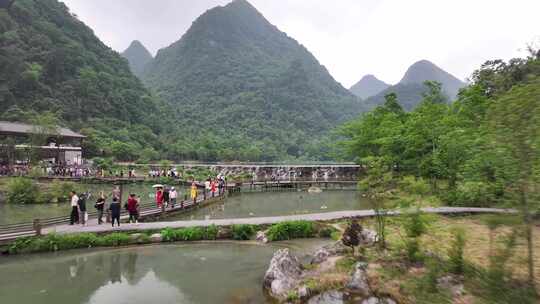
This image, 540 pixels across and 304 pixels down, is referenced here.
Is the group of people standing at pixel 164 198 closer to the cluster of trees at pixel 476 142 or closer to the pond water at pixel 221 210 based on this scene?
the pond water at pixel 221 210

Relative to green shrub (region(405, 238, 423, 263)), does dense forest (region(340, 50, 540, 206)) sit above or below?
above

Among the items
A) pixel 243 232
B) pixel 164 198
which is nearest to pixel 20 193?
pixel 164 198

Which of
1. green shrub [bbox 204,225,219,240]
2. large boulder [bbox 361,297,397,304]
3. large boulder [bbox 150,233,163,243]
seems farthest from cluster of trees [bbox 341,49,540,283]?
large boulder [bbox 150,233,163,243]

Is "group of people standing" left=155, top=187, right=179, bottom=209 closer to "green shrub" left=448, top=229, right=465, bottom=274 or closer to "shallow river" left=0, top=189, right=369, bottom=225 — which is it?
"shallow river" left=0, top=189, right=369, bottom=225

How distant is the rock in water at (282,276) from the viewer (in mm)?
7453

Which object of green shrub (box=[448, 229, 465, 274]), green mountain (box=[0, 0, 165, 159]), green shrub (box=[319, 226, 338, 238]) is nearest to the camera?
green shrub (box=[448, 229, 465, 274])

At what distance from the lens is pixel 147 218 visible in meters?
15.2

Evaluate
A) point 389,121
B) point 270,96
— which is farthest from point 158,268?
point 270,96

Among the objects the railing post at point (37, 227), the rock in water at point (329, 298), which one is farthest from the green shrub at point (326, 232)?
the railing post at point (37, 227)

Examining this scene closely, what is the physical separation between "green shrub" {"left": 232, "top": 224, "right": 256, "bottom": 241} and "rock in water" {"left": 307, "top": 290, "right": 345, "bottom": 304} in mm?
5708

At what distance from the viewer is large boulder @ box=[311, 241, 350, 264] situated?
894 centimetres

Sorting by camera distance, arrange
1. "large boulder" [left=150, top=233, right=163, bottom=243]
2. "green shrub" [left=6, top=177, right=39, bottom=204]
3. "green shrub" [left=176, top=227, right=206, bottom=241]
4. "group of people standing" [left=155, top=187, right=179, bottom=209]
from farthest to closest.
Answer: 1. "green shrub" [left=6, top=177, right=39, bottom=204]
2. "group of people standing" [left=155, top=187, right=179, bottom=209]
3. "green shrub" [left=176, top=227, right=206, bottom=241]
4. "large boulder" [left=150, top=233, right=163, bottom=243]

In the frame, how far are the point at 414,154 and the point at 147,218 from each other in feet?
67.9

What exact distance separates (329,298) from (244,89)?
416 feet
